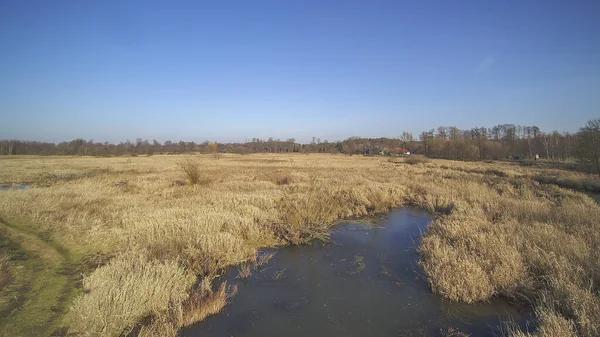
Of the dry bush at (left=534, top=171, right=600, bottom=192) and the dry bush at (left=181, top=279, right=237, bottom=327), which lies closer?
the dry bush at (left=181, top=279, right=237, bottom=327)

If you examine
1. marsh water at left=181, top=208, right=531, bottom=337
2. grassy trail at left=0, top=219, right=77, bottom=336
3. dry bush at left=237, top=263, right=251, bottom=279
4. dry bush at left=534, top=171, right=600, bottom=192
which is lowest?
marsh water at left=181, top=208, right=531, bottom=337

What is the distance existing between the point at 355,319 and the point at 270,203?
8.58 metres

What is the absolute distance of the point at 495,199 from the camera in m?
14.4

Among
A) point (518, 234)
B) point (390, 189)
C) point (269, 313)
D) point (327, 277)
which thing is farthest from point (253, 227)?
point (390, 189)

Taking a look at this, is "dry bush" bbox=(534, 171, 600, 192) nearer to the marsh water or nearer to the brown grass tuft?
the marsh water

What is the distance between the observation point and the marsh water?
17.8 ft

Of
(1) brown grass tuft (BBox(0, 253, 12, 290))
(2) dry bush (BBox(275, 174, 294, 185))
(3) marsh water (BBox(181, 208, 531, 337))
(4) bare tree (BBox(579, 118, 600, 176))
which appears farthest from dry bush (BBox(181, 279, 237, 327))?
(4) bare tree (BBox(579, 118, 600, 176))

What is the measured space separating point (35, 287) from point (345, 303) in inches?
283

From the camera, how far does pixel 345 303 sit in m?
6.35

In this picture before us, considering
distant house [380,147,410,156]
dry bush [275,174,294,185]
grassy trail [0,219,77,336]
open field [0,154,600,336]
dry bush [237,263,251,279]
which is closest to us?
grassy trail [0,219,77,336]

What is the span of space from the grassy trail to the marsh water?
2.69 m

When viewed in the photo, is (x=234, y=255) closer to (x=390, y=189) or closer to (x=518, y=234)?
(x=518, y=234)

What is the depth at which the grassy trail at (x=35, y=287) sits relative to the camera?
195 inches

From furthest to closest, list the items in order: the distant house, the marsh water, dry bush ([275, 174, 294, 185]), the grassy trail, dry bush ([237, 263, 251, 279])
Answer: the distant house → dry bush ([275, 174, 294, 185]) → dry bush ([237, 263, 251, 279]) → the marsh water → the grassy trail
